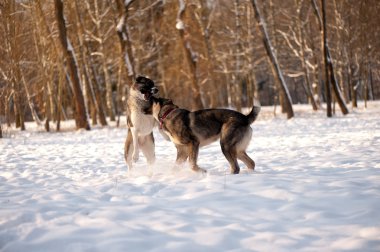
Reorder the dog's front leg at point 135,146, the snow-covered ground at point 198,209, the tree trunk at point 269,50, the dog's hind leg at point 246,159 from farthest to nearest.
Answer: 1. the tree trunk at point 269,50
2. the dog's front leg at point 135,146
3. the dog's hind leg at point 246,159
4. the snow-covered ground at point 198,209

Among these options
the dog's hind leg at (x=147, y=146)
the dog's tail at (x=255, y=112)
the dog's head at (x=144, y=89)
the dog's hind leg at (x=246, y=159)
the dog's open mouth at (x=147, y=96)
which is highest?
the dog's head at (x=144, y=89)

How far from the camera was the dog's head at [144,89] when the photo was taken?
5.93 meters

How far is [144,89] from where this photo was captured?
5.94 metres

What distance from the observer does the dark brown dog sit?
5.32 m

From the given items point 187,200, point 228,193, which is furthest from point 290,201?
point 187,200

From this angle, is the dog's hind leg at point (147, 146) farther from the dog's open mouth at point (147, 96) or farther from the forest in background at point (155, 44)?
the forest in background at point (155, 44)

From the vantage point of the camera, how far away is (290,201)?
3568 mm

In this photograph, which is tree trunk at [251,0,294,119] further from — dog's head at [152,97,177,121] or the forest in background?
dog's head at [152,97,177,121]

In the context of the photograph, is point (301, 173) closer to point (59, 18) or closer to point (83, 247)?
point (83, 247)

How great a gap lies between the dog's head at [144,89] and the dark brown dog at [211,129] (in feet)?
1.25

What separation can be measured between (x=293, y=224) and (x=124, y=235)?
1469mm

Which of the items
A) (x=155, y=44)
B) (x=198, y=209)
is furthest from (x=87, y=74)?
(x=198, y=209)

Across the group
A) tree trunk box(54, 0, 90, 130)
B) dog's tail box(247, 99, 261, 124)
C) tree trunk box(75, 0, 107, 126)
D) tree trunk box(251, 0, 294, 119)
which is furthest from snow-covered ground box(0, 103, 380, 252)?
tree trunk box(75, 0, 107, 126)

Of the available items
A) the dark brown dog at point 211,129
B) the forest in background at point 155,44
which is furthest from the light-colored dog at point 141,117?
the forest in background at point 155,44
